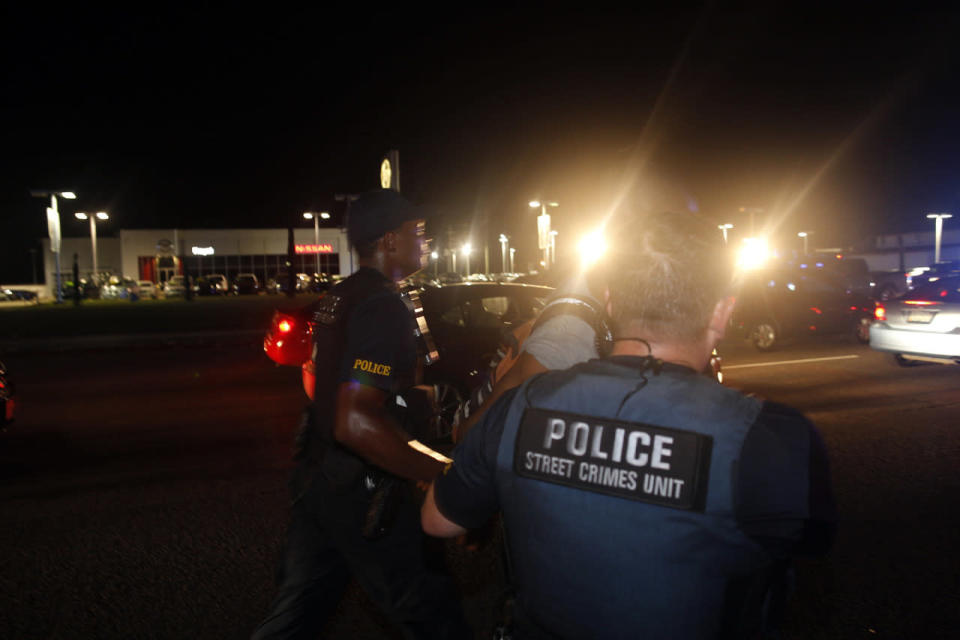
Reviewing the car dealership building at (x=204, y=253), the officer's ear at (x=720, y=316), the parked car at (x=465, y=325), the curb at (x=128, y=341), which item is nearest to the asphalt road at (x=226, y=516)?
the parked car at (x=465, y=325)

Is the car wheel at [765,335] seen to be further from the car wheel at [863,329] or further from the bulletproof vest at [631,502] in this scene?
the bulletproof vest at [631,502]

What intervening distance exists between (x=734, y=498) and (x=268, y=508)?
445 cm

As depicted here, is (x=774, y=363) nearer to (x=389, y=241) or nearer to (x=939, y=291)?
Result: (x=939, y=291)

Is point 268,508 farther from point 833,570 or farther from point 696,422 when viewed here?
point 696,422

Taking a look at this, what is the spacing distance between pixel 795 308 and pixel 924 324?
12.0 ft

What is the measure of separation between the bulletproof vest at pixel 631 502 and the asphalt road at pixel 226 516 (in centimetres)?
228

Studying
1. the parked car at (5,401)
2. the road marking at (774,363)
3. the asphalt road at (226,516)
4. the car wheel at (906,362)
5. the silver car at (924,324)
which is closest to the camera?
the asphalt road at (226,516)

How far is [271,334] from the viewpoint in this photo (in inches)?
311

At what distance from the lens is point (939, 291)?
35.2 ft

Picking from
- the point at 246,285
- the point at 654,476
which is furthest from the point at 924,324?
the point at 246,285

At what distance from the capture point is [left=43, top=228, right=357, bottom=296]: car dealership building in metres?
65.4

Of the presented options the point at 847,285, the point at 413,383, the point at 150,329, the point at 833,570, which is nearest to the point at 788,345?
the point at 847,285

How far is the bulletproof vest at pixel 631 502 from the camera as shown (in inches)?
53.1

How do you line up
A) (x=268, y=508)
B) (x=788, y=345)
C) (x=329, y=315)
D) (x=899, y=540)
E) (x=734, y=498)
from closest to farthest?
(x=734, y=498) → (x=329, y=315) → (x=899, y=540) → (x=268, y=508) → (x=788, y=345)
